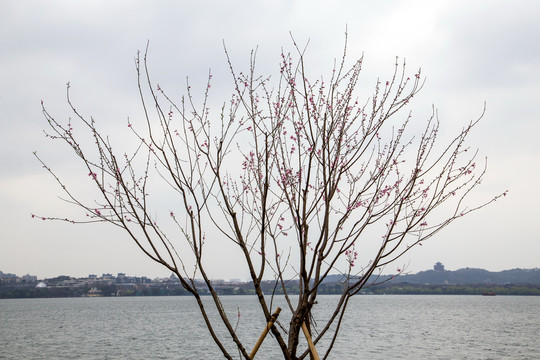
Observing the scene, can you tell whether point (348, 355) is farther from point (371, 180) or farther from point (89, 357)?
point (371, 180)

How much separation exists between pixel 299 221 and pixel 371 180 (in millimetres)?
746

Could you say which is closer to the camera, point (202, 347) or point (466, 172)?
point (466, 172)

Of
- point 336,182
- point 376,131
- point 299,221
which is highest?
point 376,131

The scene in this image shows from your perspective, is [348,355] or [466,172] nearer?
[466,172]

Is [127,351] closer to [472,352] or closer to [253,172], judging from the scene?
[472,352]

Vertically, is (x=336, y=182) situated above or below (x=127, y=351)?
above

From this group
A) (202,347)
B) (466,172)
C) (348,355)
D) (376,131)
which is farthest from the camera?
(202,347)

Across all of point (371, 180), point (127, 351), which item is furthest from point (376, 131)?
point (127, 351)

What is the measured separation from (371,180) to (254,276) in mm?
1166

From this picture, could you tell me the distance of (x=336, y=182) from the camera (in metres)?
3.91

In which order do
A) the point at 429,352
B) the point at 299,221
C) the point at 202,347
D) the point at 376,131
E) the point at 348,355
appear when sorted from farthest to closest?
1. the point at 202,347
2. the point at 429,352
3. the point at 348,355
4. the point at 376,131
5. the point at 299,221

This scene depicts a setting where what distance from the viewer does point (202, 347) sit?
5184 centimetres

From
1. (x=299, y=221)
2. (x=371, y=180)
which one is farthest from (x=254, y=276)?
(x=371, y=180)

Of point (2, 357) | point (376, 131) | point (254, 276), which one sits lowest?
point (2, 357)
